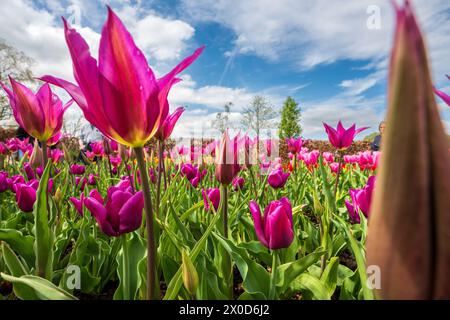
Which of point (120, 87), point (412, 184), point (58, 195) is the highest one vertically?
point (120, 87)

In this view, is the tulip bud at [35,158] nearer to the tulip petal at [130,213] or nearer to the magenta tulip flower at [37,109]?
the magenta tulip flower at [37,109]

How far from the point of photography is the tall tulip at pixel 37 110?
1.25 m

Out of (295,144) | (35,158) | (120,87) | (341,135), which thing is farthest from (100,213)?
(295,144)

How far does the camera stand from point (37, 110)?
1288 mm

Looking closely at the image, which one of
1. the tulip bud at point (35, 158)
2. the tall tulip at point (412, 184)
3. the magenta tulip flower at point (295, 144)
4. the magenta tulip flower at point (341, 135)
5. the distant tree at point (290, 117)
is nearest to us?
the tall tulip at point (412, 184)

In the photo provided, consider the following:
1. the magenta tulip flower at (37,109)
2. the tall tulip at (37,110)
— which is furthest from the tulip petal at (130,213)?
the magenta tulip flower at (37,109)

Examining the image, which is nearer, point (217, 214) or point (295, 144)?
point (217, 214)

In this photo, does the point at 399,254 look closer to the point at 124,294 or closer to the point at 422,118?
the point at 422,118

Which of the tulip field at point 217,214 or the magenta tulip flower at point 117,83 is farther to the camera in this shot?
the magenta tulip flower at point 117,83

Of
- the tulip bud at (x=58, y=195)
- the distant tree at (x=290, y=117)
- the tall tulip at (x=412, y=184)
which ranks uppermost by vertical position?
the distant tree at (x=290, y=117)

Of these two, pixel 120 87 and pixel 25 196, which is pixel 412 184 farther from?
pixel 25 196

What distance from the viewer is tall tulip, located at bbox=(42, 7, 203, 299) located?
1.92 ft

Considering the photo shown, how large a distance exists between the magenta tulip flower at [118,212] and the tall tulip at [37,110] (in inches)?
21.0

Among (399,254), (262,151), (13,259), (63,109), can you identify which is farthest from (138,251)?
(262,151)
